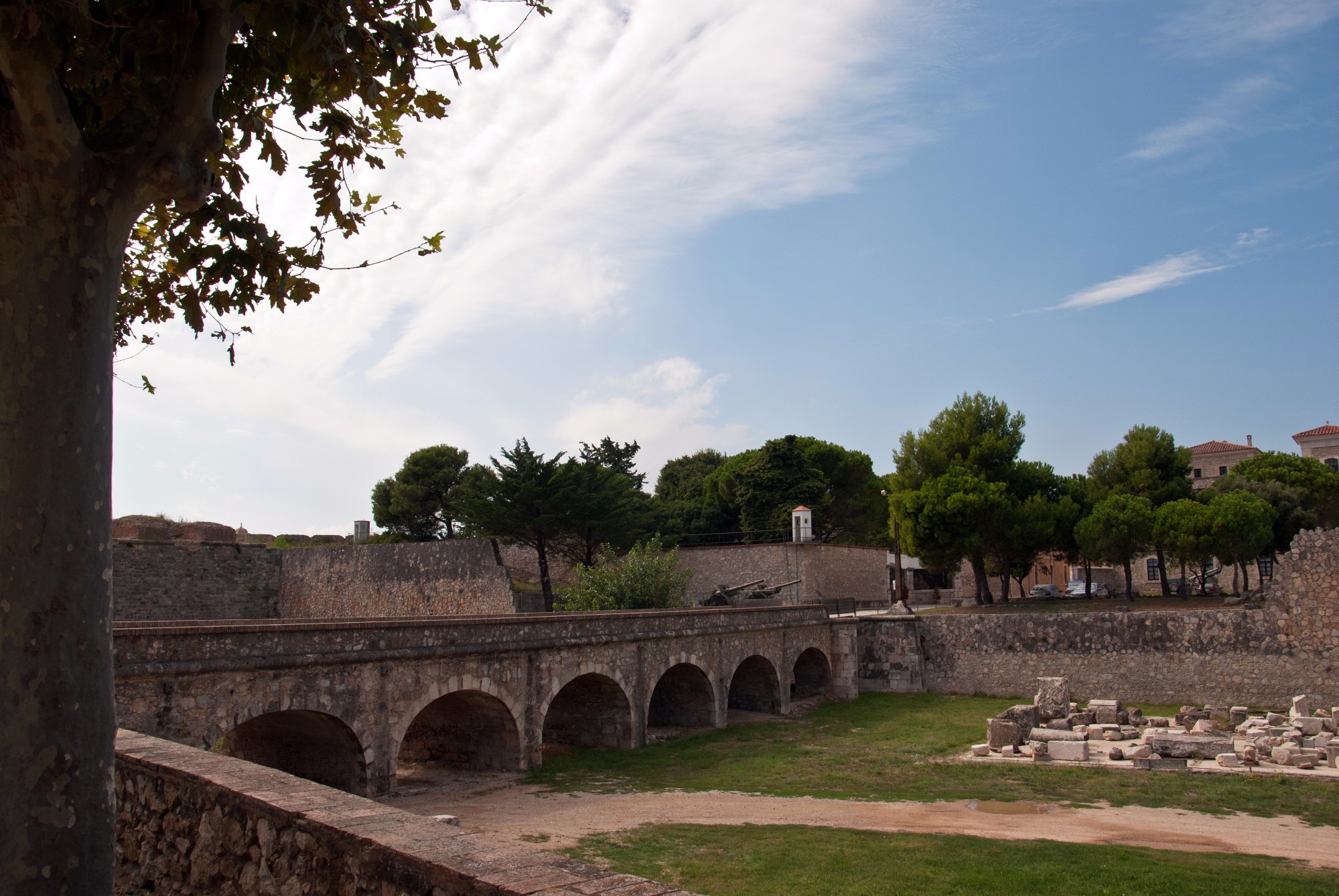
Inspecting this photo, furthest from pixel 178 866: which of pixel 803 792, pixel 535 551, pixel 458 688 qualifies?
pixel 535 551

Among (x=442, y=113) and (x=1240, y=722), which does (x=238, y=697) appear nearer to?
(x=442, y=113)

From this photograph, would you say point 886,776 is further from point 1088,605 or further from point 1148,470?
point 1148,470

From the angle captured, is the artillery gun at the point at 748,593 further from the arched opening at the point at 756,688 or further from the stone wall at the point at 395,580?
the stone wall at the point at 395,580

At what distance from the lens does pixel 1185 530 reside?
32.3 m

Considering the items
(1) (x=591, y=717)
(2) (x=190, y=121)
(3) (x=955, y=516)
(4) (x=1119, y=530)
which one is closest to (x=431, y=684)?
(1) (x=591, y=717)

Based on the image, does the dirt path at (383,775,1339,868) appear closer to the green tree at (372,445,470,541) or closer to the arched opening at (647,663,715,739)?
the arched opening at (647,663,715,739)

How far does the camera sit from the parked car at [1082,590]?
136ft

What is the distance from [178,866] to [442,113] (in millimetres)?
4450

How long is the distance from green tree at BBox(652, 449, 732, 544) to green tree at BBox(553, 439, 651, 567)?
3.61 metres

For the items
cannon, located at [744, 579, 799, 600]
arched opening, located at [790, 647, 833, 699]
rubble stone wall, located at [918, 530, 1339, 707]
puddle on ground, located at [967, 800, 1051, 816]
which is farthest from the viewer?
cannon, located at [744, 579, 799, 600]

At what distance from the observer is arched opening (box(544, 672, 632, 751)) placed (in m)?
18.8

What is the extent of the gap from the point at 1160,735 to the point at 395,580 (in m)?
20.2

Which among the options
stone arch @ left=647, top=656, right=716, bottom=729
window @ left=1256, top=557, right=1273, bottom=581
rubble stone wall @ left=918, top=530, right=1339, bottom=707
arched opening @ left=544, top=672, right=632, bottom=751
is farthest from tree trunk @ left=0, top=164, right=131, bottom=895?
window @ left=1256, top=557, right=1273, bottom=581

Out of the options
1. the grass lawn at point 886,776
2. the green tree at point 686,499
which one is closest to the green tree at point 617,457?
the green tree at point 686,499
